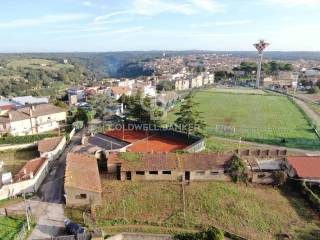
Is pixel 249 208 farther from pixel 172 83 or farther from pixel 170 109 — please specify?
pixel 172 83

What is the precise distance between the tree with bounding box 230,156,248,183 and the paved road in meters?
17.0

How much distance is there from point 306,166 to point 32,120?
42.9 m

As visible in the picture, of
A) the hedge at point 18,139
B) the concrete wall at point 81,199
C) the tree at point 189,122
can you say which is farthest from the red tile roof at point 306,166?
the hedge at point 18,139

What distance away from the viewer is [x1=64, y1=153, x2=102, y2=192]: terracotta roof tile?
88.0 feet

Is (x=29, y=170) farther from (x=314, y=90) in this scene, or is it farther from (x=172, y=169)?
(x=314, y=90)

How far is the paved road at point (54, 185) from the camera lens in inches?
1100

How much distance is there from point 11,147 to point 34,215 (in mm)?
20768

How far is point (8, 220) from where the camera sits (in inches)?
961

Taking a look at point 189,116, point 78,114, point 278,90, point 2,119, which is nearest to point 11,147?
point 2,119

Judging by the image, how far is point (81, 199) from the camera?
26500 millimetres

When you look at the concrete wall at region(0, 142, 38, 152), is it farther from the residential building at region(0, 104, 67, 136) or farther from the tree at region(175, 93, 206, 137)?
the tree at region(175, 93, 206, 137)

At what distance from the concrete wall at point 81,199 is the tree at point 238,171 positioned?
13.9m

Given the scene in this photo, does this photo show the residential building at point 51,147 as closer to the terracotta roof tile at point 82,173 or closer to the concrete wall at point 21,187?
the concrete wall at point 21,187

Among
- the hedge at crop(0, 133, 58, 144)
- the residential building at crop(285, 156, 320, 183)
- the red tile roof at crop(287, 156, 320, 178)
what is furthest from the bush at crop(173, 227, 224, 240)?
the hedge at crop(0, 133, 58, 144)
